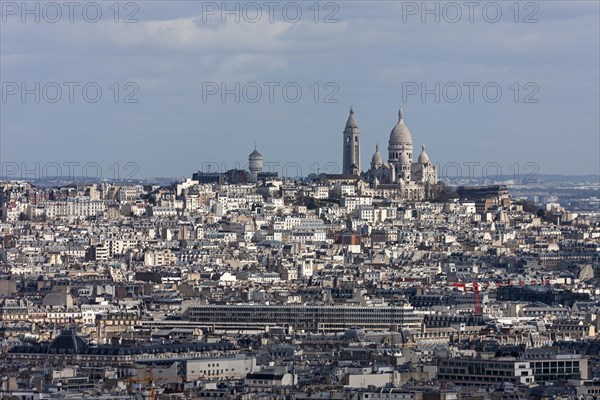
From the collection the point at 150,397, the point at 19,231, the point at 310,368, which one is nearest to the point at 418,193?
the point at 19,231

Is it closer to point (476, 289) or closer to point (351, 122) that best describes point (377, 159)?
point (351, 122)

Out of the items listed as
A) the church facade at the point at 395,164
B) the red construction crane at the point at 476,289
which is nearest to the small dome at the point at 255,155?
the church facade at the point at 395,164

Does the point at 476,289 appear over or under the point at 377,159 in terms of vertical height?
under

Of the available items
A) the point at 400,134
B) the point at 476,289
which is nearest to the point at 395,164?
the point at 400,134

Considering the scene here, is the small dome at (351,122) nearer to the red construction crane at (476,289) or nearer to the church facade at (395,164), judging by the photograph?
the church facade at (395,164)

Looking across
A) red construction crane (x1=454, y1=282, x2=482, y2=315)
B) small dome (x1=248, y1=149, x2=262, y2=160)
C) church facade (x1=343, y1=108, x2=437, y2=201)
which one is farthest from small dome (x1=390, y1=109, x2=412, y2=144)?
red construction crane (x1=454, y1=282, x2=482, y2=315)

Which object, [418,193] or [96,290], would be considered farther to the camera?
[418,193]

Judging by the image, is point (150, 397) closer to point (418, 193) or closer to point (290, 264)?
point (290, 264)
